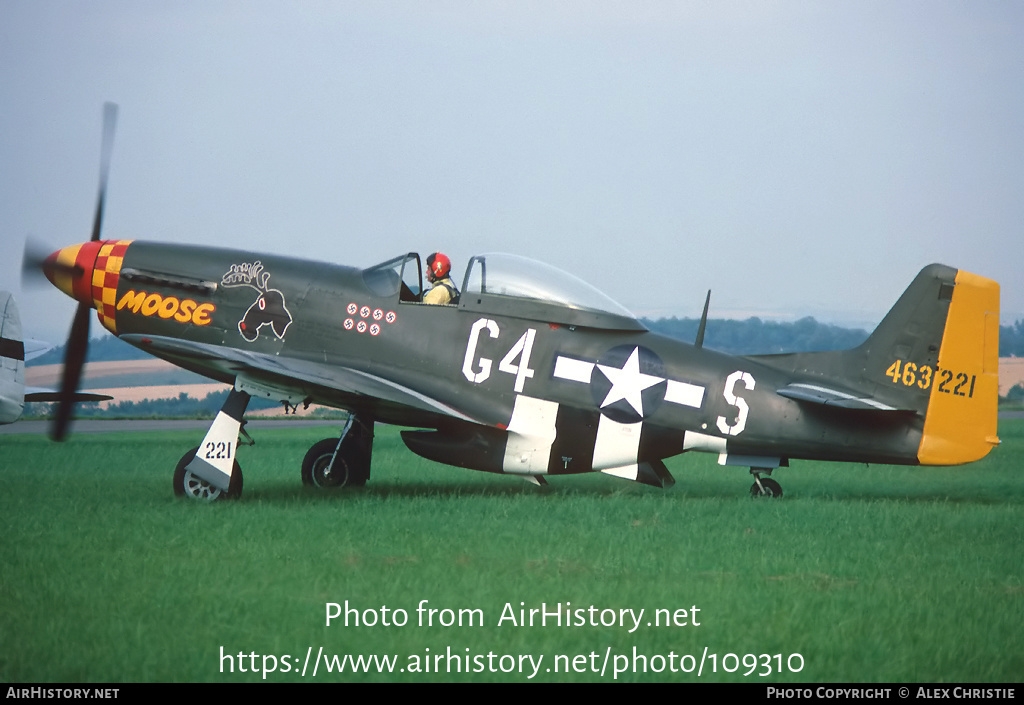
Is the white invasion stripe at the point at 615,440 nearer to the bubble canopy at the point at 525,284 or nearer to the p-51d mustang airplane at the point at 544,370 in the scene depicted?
the p-51d mustang airplane at the point at 544,370

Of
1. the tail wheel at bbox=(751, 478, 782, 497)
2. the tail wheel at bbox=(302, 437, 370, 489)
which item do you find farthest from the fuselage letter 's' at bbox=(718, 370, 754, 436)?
the tail wheel at bbox=(302, 437, 370, 489)

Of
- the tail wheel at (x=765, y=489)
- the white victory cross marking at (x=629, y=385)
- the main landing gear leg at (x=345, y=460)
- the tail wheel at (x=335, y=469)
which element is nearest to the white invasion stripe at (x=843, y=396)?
the tail wheel at (x=765, y=489)

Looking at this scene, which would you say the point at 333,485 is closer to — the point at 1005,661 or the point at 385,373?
the point at 385,373

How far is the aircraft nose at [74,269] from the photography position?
399 inches

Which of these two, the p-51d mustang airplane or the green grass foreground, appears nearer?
the green grass foreground

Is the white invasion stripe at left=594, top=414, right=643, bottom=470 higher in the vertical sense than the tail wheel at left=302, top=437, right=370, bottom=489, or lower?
higher

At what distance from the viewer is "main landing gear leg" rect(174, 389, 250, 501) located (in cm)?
868

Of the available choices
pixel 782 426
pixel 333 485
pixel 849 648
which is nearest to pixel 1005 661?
pixel 849 648

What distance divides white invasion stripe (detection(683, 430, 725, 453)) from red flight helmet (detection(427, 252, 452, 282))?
278 centimetres

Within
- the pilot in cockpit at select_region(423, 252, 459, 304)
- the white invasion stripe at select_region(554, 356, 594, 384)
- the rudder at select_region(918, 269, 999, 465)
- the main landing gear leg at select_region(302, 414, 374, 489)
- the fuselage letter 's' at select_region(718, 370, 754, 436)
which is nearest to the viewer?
the rudder at select_region(918, 269, 999, 465)

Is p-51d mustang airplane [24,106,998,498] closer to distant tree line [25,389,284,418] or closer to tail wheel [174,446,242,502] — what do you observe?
tail wheel [174,446,242,502]
